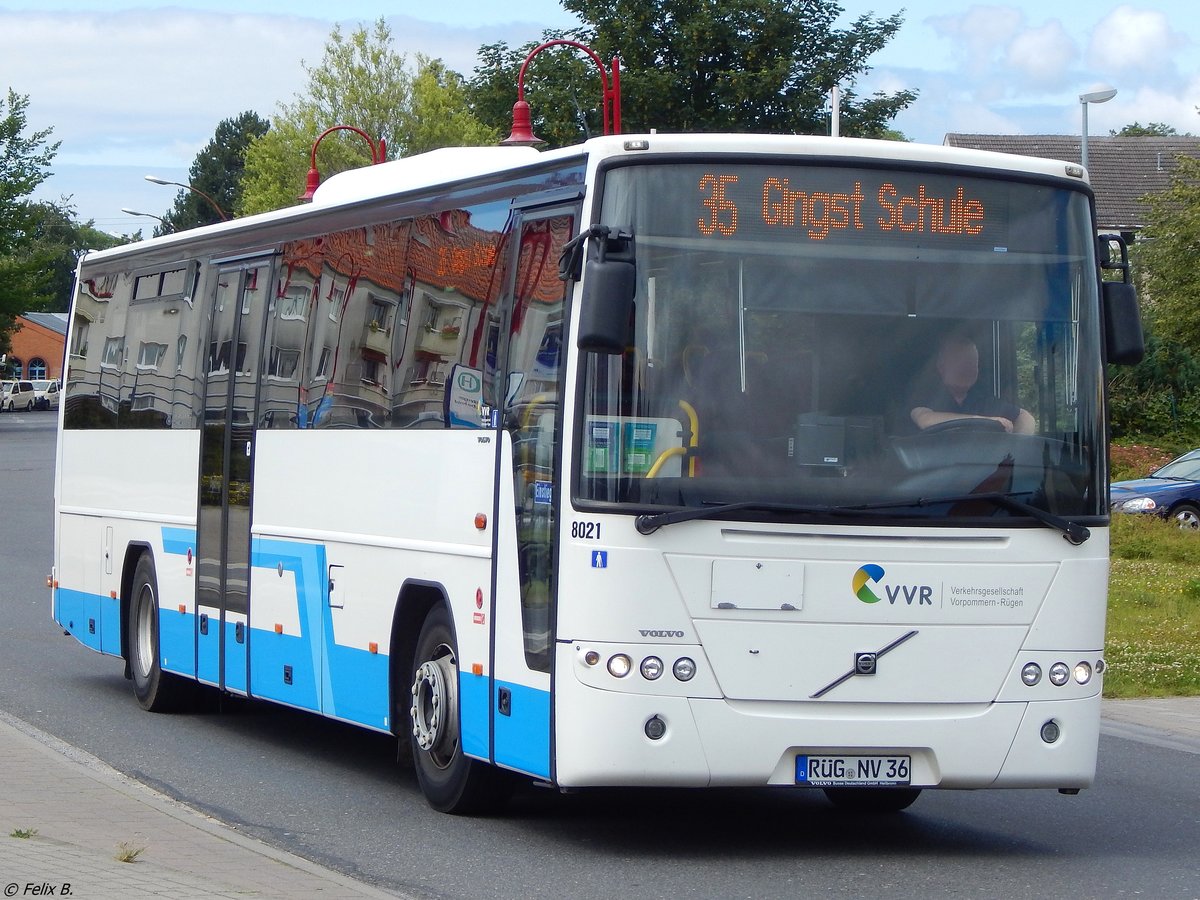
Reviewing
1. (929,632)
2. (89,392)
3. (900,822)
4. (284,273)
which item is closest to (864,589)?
(929,632)

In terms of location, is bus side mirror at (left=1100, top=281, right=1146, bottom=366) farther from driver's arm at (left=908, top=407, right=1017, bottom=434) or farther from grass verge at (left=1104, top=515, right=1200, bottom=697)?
grass verge at (left=1104, top=515, right=1200, bottom=697)

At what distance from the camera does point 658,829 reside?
953 centimetres

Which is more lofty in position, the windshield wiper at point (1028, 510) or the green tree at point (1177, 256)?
the green tree at point (1177, 256)

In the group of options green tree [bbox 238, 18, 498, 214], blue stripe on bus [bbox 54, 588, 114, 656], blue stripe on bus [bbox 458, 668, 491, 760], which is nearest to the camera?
blue stripe on bus [bbox 458, 668, 491, 760]

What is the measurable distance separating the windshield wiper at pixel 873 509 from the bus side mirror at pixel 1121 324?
86 cm

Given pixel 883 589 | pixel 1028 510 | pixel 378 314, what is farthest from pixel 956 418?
pixel 378 314

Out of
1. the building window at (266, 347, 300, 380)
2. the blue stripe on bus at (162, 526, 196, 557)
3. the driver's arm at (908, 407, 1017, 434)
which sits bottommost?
the blue stripe on bus at (162, 526, 196, 557)

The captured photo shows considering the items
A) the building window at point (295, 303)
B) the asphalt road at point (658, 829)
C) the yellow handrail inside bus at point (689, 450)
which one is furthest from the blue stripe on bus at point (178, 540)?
the yellow handrail inside bus at point (689, 450)

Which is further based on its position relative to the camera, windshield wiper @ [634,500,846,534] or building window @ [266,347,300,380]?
building window @ [266,347,300,380]

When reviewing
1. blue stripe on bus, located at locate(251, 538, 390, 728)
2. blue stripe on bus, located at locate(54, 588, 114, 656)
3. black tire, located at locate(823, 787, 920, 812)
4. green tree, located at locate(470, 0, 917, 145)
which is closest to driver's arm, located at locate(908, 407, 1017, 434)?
black tire, located at locate(823, 787, 920, 812)

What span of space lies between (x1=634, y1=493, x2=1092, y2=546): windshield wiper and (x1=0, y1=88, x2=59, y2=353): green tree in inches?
2729

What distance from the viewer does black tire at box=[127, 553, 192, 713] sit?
46.7 ft

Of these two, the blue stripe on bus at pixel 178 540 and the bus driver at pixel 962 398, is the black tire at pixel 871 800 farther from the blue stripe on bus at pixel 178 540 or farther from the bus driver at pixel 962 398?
the blue stripe on bus at pixel 178 540

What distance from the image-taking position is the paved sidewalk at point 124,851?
7.14 meters
